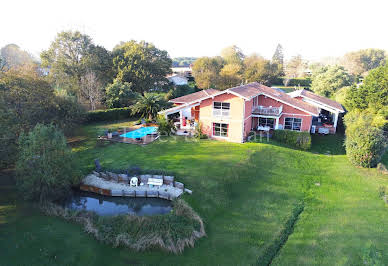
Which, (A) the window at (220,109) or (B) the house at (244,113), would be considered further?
(A) the window at (220,109)

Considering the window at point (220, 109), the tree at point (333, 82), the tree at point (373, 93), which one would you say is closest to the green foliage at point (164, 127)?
the window at point (220, 109)

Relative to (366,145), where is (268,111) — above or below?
above

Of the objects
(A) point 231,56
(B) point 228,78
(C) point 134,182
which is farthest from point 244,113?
(A) point 231,56

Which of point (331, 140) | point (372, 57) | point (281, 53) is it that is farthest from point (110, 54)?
point (281, 53)

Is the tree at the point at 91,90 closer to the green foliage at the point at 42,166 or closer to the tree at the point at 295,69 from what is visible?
the green foliage at the point at 42,166

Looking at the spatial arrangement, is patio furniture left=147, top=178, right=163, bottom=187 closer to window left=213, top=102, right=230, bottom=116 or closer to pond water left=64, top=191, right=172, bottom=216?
pond water left=64, top=191, right=172, bottom=216

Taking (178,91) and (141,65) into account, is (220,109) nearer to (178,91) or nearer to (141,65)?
(141,65)
